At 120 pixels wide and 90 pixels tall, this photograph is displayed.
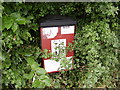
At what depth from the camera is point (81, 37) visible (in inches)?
91.5

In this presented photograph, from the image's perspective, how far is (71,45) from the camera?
7.46ft

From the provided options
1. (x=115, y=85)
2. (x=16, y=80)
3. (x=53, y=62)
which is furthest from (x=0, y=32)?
(x=115, y=85)

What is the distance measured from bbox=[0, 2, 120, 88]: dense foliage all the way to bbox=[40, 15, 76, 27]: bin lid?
146 millimetres

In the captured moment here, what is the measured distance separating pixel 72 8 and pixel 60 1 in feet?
0.74

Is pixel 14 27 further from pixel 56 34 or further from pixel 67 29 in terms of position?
pixel 67 29

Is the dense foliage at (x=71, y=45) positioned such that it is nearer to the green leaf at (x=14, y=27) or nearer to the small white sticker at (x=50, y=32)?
the green leaf at (x=14, y=27)

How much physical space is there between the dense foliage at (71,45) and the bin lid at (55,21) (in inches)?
5.8

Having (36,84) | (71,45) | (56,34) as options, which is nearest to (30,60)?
(36,84)

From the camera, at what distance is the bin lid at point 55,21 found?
209 cm

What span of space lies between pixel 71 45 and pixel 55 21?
1.40 feet

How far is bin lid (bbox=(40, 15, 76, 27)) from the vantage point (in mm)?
2090

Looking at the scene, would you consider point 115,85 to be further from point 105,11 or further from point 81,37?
point 105,11

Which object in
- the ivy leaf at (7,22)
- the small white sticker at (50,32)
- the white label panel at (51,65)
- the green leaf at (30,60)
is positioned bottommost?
the white label panel at (51,65)

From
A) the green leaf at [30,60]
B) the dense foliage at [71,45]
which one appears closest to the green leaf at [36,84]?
the dense foliage at [71,45]
